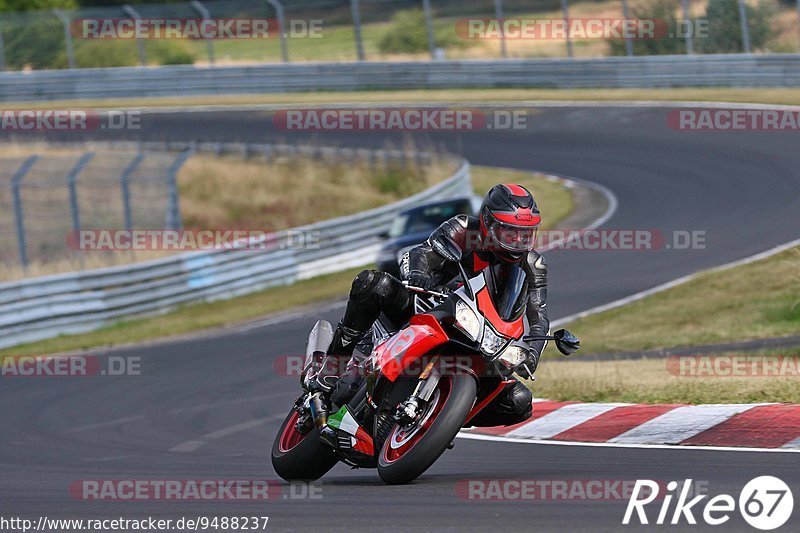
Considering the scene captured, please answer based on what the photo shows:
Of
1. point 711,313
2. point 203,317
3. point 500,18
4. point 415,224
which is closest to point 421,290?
point 711,313

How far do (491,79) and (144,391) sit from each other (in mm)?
24860

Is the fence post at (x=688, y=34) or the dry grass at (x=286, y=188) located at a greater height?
the fence post at (x=688, y=34)

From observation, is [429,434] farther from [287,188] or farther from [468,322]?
[287,188]

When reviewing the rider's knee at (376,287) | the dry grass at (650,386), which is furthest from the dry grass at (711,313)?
the rider's knee at (376,287)

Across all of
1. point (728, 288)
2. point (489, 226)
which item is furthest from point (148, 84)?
point (489, 226)

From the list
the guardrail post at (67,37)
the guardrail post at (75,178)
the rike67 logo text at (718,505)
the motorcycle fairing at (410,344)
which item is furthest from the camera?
the guardrail post at (67,37)

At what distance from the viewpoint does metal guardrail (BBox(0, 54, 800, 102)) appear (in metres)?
31.9

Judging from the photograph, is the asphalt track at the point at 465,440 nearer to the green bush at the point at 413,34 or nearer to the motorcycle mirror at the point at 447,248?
the motorcycle mirror at the point at 447,248

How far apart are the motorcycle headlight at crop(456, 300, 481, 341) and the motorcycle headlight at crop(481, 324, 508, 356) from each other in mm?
54

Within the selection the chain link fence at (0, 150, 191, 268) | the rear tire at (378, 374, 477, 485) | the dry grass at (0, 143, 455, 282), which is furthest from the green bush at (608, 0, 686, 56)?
the rear tire at (378, 374, 477, 485)

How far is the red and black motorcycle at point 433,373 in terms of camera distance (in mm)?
6629

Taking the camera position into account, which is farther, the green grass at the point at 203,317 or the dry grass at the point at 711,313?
the green grass at the point at 203,317

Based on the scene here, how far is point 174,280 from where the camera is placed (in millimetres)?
20375

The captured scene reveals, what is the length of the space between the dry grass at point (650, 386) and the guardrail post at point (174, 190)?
407 inches
